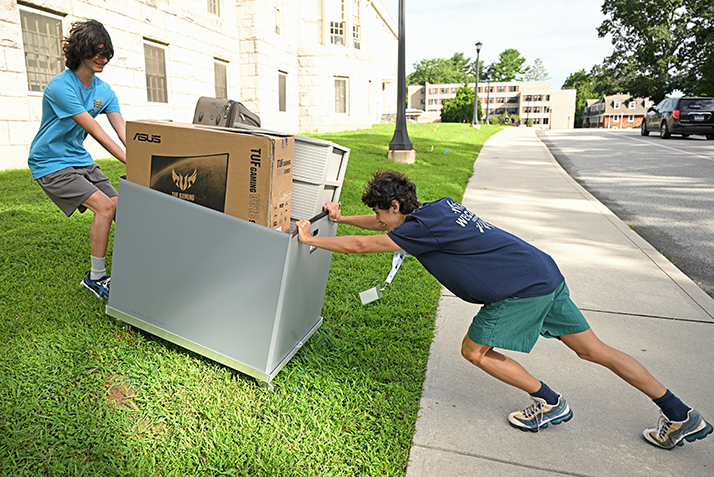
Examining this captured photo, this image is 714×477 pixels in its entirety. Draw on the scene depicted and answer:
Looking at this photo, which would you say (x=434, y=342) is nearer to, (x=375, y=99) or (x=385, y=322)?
(x=385, y=322)

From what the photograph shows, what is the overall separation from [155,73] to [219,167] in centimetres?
1233

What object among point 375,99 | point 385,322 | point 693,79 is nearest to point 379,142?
point 385,322

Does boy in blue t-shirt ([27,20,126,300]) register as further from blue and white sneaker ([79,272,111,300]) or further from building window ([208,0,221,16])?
building window ([208,0,221,16])

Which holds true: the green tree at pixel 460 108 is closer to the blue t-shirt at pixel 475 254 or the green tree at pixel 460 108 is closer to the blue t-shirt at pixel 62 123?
the blue t-shirt at pixel 62 123

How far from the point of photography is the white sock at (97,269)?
11.0 ft

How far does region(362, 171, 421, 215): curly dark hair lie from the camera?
2.39m

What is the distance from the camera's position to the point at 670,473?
218cm

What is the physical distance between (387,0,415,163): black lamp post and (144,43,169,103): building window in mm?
6725

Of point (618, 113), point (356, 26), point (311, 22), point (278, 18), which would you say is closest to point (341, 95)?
point (311, 22)

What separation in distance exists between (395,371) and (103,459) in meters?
1.60

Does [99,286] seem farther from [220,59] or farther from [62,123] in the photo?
[220,59]

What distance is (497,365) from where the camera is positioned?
94.5 inches

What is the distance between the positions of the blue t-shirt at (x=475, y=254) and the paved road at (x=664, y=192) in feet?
10.5

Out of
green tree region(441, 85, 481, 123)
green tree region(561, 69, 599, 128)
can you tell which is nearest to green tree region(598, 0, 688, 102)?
green tree region(441, 85, 481, 123)
